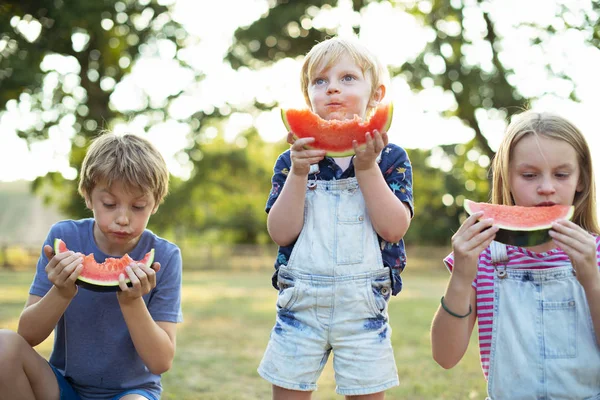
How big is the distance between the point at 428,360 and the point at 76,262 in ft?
14.7

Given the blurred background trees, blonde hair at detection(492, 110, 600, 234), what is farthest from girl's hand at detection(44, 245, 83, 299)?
the blurred background trees

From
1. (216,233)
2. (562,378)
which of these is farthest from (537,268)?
(216,233)

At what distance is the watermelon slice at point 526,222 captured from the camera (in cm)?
260

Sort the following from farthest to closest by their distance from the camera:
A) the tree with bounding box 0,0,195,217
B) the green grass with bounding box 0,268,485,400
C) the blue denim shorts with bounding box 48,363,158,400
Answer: the tree with bounding box 0,0,195,217
the green grass with bounding box 0,268,485,400
the blue denim shorts with bounding box 48,363,158,400

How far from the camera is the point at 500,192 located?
3041mm

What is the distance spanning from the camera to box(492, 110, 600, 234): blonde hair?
2795 millimetres

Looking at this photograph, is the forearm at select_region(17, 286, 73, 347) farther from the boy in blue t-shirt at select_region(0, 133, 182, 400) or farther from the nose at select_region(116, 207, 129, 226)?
the nose at select_region(116, 207, 129, 226)

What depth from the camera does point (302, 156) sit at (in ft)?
8.81

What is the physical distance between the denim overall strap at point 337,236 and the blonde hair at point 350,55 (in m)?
0.54

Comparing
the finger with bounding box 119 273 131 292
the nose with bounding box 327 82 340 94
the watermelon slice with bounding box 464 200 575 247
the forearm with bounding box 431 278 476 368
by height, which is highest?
the nose with bounding box 327 82 340 94

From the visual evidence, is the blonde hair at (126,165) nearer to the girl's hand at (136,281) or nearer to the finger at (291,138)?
the girl's hand at (136,281)

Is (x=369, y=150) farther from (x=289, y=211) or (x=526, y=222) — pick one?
(x=526, y=222)

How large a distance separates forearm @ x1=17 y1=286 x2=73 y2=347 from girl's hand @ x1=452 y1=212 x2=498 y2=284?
5.54ft

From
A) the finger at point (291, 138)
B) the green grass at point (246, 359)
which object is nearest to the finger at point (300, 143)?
the finger at point (291, 138)
